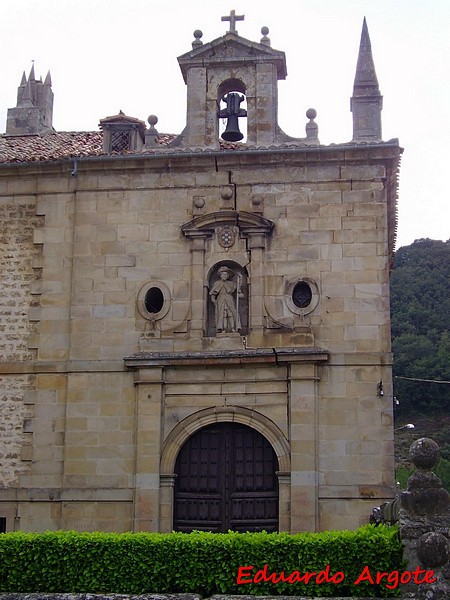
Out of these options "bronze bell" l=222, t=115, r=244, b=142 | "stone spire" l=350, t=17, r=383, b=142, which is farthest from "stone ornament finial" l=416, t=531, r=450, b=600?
"bronze bell" l=222, t=115, r=244, b=142

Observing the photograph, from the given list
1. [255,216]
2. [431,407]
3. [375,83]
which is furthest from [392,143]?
[431,407]

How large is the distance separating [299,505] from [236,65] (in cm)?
830

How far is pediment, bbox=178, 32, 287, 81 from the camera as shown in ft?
60.0

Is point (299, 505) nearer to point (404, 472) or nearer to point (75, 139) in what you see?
point (75, 139)

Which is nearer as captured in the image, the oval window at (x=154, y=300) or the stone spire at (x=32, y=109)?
the oval window at (x=154, y=300)

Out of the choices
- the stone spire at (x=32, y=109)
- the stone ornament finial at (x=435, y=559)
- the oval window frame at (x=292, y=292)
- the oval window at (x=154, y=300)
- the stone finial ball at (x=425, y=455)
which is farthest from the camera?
the stone spire at (x=32, y=109)

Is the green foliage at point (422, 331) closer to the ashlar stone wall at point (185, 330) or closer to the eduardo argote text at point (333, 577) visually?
the ashlar stone wall at point (185, 330)

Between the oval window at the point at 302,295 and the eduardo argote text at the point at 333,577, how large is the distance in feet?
23.9

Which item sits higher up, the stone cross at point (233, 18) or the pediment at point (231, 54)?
the stone cross at point (233, 18)

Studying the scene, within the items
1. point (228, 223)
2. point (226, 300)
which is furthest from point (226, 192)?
point (226, 300)

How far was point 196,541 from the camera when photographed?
10750mm

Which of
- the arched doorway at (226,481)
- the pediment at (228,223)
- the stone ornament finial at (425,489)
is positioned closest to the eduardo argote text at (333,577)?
the stone ornament finial at (425,489)

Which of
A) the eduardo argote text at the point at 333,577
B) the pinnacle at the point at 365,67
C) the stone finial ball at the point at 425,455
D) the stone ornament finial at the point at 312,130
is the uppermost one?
the pinnacle at the point at 365,67

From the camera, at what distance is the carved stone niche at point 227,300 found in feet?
56.3
